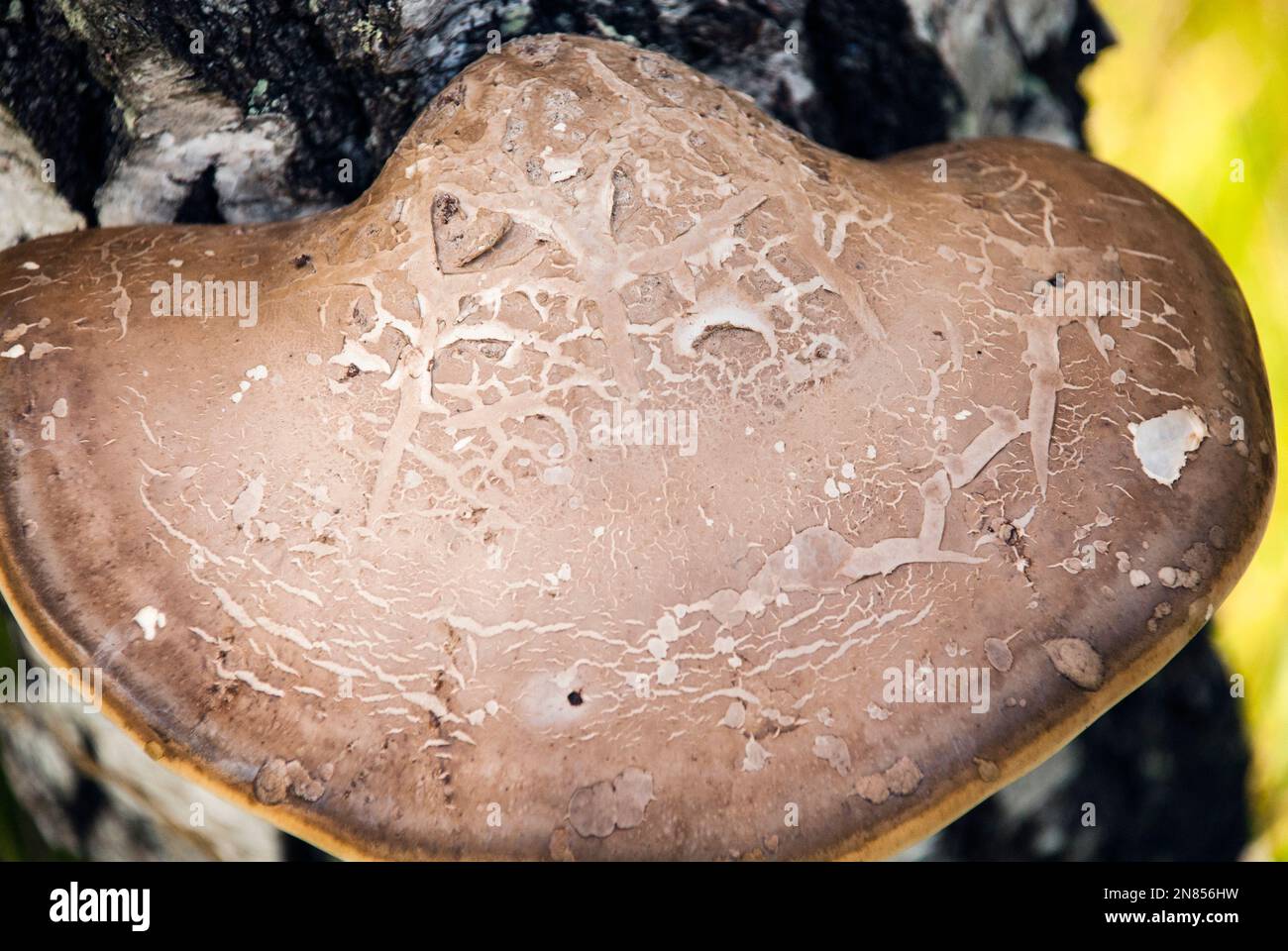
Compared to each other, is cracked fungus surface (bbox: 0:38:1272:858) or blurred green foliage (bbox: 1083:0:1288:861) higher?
blurred green foliage (bbox: 1083:0:1288:861)

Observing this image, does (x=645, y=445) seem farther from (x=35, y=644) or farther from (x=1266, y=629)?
(x=1266, y=629)

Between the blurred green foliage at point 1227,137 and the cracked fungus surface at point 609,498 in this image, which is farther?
the blurred green foliage at point 1227,137

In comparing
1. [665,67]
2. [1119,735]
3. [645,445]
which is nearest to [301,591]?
[645,445]

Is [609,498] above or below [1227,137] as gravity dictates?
below

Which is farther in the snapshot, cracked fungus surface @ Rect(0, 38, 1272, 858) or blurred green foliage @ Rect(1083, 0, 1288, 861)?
blurred green foliage @ Rect(1083, 0, 1288, 861)

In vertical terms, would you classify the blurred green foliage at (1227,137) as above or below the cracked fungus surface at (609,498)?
above

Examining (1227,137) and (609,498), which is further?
(1227,137)
